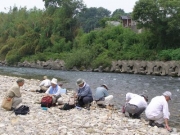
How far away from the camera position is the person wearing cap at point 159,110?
11.4m

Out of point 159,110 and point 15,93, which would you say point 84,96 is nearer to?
point 15,93

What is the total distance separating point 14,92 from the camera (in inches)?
492

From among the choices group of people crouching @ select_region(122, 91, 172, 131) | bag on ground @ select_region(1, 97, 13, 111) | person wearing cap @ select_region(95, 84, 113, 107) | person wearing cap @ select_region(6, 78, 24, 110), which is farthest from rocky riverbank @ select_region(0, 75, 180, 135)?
person wearing cap @ select_region(95, 84, 113, 107)

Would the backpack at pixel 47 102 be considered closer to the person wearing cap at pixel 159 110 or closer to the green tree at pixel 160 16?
the person wearing cap at pixel 159 110

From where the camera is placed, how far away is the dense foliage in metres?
53.2

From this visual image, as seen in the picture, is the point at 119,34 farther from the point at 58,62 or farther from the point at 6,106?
the point at 6,106

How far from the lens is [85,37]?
233 feet

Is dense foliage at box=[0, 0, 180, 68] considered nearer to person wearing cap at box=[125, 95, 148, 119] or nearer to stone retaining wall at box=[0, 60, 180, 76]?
stone retaining wall at box=[0, 60, 180, 76]

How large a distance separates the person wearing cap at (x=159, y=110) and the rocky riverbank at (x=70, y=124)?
1.25 ft

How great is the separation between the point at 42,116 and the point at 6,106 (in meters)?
1.63

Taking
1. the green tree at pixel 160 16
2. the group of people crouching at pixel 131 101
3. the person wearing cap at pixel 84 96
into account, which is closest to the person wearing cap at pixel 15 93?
the group of people crouching at pixel 131 101

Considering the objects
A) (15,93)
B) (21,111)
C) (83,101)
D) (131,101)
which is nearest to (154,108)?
(131,101)

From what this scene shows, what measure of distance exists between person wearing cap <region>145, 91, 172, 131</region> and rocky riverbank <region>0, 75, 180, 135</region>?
38 centimetres

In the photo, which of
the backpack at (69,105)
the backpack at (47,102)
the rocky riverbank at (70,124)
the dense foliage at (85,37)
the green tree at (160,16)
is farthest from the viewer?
the dense foliage at (85,37)
